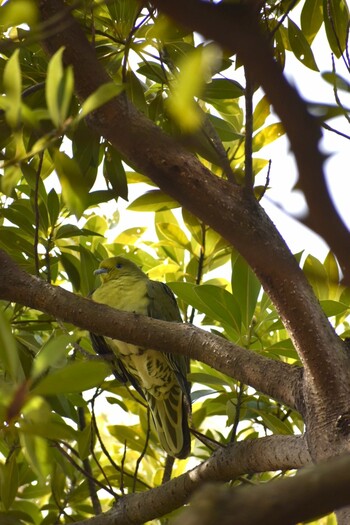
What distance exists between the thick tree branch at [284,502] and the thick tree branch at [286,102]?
0.12m

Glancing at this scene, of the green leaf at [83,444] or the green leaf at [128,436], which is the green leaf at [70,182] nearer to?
the green leaf at [83,444]

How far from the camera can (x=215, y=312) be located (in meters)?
2.01

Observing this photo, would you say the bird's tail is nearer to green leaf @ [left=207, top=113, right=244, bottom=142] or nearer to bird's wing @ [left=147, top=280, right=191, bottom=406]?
bird's wing @ [left=147, top=280, right=191, bottom=406]

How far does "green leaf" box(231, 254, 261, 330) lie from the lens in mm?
2014

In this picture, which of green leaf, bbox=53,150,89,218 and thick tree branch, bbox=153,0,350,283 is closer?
thick tree branch, bbox=153,0,350,283

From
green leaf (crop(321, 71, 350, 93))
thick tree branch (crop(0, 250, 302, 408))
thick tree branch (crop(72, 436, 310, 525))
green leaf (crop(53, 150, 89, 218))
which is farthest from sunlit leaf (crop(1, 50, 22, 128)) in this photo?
thick tree branch (crop(72, 436, 310, 525))

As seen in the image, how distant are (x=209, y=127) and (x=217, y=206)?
0.28 meters

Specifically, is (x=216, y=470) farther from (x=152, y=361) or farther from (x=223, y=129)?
(x=152, y=361)

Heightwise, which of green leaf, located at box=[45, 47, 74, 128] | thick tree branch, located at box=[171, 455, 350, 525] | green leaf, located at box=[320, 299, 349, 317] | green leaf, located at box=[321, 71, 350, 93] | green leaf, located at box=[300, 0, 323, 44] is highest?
green leaf, located at box=[300, 0, 323, 44]

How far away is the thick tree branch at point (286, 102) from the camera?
0.39 m

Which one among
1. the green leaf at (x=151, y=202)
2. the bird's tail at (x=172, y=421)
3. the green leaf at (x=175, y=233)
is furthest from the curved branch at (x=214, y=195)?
the green leaf at (x=175, y=233)

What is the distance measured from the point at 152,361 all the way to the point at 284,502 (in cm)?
251

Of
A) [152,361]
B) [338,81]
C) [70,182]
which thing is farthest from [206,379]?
[70,182]

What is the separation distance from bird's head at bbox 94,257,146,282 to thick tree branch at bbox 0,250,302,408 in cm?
140
